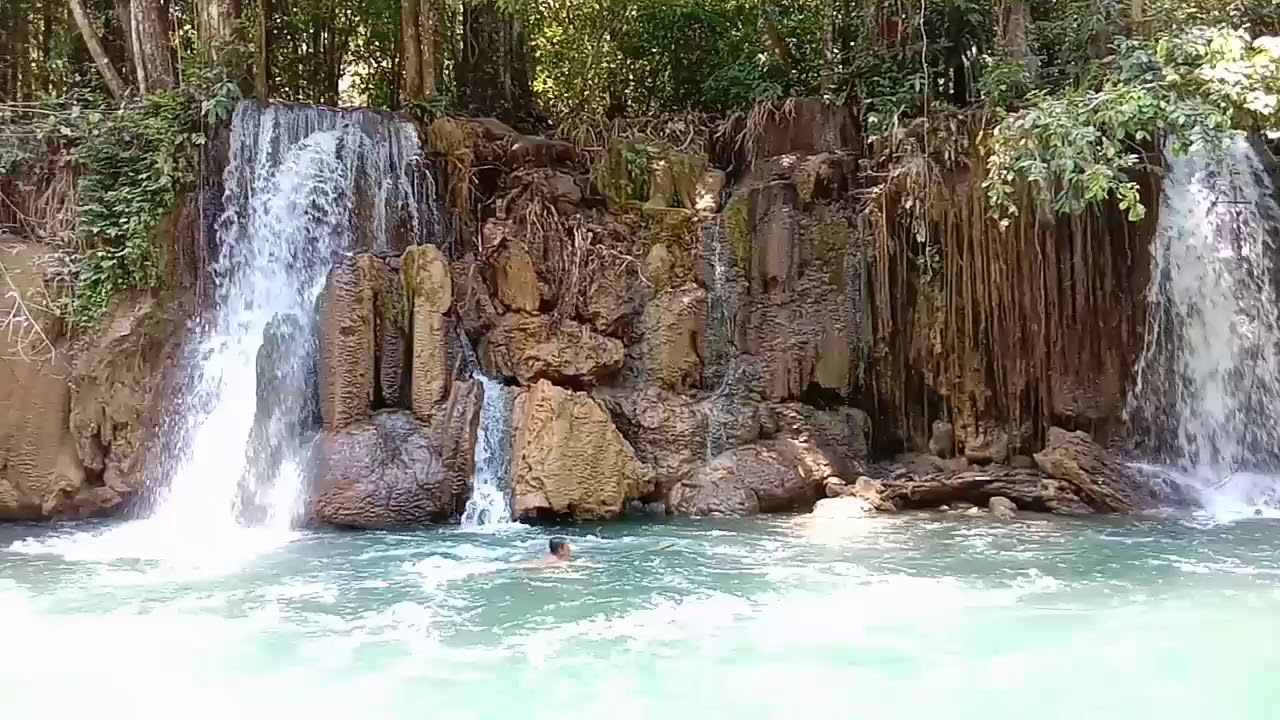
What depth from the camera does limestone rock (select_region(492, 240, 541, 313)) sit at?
12.3 meters

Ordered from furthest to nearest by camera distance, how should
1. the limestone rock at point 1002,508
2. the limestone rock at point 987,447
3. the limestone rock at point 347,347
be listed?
the limestone rock at point 987,447 → the limestone rock at point 347,347 → the limestone rock at point 1002,508

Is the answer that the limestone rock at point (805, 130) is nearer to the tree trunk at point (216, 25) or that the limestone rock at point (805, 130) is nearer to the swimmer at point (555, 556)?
the swimmer at point (555, 556)

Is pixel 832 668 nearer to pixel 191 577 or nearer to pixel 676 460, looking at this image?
pixel 191 577

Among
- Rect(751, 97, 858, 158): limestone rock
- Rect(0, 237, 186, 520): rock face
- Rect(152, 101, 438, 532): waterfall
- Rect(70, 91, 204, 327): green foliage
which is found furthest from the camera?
Rect(751, 97, 858, 158): limestone rock

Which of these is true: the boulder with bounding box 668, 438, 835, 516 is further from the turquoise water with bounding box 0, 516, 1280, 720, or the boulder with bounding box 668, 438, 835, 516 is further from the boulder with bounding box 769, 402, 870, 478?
the turquoise water with bounding box 0, 516, 1280, 720

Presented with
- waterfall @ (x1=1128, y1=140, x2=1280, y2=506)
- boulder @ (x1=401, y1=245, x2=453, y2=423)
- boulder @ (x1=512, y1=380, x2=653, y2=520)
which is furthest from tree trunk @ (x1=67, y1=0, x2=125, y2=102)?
waterfall @ (x1=1128, y1=140, x2=1280, y2=506)

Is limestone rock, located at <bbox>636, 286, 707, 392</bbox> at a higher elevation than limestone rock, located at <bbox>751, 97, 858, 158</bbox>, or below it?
below

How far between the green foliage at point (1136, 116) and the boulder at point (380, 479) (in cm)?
604

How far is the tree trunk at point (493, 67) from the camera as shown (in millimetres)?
17297

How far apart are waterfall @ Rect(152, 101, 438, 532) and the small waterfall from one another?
172 centimetres

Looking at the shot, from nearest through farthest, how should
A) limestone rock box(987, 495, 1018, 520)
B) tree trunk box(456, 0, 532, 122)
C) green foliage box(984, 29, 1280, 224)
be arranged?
green foliage box(984, 29, 1280, 224)
limestone rock box(987, 495, 1018, 520)
tree trunk box(456, 0, 532, 122)

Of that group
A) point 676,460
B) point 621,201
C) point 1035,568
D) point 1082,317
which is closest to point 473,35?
point 621,201

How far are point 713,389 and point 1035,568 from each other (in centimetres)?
483

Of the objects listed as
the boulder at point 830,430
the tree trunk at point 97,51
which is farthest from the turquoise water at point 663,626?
the tree trunk at point 97,51
